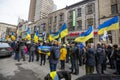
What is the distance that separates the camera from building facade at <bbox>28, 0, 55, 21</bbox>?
50.8 m

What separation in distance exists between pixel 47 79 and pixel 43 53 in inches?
232

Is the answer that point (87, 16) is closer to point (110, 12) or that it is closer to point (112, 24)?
point (110, 12)

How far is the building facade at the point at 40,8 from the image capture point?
167ft

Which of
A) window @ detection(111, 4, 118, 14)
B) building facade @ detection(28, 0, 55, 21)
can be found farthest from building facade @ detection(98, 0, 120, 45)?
building facade @ detection(28, 0, 55, 21)

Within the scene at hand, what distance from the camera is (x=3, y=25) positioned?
239ft

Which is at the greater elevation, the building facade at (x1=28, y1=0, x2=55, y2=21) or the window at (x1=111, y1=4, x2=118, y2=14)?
the building facade at (x1=28, y1=0, x2=55, y2=21)

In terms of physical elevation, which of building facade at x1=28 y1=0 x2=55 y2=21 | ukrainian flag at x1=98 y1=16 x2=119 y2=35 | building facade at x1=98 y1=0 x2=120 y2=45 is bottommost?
ukrainian flag at x1=98 y1=16 x2=119 y2=35

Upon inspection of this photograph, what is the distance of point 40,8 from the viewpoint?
169 ft

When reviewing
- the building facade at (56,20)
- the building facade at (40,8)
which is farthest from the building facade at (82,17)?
the building facade at (40,8)

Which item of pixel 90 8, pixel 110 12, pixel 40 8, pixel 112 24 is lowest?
pixel 112 24

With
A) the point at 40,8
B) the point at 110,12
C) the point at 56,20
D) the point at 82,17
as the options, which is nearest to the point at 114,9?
the point at 110,12

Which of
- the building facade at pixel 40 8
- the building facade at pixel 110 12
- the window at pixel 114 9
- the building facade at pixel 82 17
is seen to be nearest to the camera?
the building facade at pixel 110 12

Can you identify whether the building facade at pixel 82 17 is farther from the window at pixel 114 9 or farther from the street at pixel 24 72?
the street at pixel 24 72

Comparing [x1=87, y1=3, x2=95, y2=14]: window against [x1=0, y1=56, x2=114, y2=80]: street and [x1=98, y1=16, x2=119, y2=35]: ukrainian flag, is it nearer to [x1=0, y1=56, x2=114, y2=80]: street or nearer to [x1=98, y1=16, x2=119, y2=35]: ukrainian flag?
[x1=98, y1=16, x2=119, y2=35]: ukrainian flag
